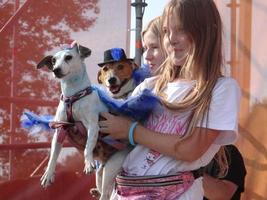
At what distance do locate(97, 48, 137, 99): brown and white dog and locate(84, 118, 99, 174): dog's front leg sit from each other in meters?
0.44

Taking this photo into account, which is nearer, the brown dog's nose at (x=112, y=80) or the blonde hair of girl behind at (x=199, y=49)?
the blonde hair of girl behind at (x=199, y=49)

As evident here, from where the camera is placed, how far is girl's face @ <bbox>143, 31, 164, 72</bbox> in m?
1.72

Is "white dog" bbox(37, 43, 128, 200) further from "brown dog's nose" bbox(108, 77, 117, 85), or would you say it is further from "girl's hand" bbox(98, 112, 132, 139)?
"brown dog's nose" bbox(108, 77, 117, 85)

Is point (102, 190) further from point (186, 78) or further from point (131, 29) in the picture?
point (131, 29)

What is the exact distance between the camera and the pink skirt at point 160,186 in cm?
122

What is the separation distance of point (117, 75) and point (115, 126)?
521 millimetres

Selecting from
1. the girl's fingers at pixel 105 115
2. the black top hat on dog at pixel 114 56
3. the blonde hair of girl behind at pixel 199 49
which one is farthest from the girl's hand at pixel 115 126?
the black top hat on dog at pixel 114 56

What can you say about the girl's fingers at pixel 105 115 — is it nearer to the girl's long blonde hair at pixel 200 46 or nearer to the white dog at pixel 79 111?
the white dog at pixel 79 111

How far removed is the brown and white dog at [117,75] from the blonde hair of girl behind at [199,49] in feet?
1.60

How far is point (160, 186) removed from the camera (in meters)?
1.22

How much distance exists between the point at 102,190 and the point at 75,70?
338 mm

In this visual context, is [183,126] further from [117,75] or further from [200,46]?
[117,75]

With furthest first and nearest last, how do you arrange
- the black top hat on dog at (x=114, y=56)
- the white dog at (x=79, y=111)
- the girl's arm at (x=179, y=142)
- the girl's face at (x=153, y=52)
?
1. the black top hat on dog at (x=114, y=56)
2. the girl's face at (x=153, y=52)
3. the white dog at (x=79, y=111)
4. the girl's arm at (x=179, y=142)

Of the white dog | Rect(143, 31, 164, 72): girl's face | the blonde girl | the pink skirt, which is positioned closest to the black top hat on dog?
Rect(143, 31, 164, 72): girl's face
